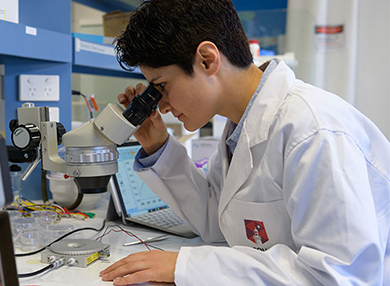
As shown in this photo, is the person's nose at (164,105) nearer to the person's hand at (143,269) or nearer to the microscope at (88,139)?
the microscope at (88,139)

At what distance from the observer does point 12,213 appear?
1256 millimetres

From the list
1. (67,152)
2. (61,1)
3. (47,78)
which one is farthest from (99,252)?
(61,1)

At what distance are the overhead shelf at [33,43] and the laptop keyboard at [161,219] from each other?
61cm

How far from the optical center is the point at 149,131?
123 centimetres

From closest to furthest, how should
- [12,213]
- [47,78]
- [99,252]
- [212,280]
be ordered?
1. [212,280]
2. [99,252]
3. [12,213]
4. [47,78]

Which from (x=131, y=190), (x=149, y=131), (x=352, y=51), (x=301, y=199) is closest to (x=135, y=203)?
(x=131, y=190)

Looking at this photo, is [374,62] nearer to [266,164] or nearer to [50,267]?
[266,164]

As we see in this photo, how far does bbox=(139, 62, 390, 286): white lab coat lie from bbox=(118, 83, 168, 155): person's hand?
1.11 ft

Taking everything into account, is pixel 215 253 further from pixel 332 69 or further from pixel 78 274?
pixel 332 69

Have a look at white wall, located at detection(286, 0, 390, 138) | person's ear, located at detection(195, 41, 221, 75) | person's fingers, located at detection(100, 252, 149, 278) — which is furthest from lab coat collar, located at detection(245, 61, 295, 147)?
white wall, located at detection(286, 0, 390, 138)

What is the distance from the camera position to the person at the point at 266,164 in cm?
74

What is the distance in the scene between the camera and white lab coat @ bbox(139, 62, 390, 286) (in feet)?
2.41

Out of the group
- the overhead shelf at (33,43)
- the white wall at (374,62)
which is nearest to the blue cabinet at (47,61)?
the overhead shelf at (33,43)

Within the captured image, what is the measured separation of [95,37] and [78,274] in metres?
1.11
